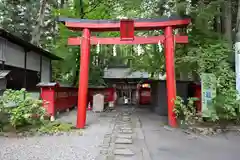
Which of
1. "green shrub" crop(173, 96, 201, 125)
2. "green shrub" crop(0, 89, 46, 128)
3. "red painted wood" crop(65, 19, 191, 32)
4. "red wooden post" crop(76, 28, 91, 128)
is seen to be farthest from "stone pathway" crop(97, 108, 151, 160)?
"red painted wood" crop(65, 19, 191, 32)

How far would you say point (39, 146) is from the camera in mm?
7027

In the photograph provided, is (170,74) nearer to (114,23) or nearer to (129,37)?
(129,37)

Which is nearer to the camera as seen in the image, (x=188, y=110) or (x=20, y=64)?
(x=188, y=110)

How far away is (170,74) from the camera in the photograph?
33.2 feet

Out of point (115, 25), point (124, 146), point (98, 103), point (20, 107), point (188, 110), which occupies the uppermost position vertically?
point (115, 25)

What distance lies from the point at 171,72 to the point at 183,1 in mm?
3410

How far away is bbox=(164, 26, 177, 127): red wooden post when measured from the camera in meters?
9.97

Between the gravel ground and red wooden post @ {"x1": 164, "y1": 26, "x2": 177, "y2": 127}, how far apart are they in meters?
2.93

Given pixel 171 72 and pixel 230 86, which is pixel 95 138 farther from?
pixel 230 86

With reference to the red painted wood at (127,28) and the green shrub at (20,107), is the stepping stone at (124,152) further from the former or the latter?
the red painted wood at (127,28)

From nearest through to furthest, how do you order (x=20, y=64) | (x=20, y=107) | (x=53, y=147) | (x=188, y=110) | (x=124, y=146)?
(x=53, y=147) < (x=124, y=146) < (x=20, y=107) < (x=188, y=110) < (x=20, y=64)

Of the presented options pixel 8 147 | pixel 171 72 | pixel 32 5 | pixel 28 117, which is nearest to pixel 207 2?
pixel 171 72

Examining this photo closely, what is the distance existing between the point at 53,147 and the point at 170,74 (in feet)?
18.2

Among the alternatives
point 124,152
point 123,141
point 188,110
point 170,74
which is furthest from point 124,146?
point 170,74
